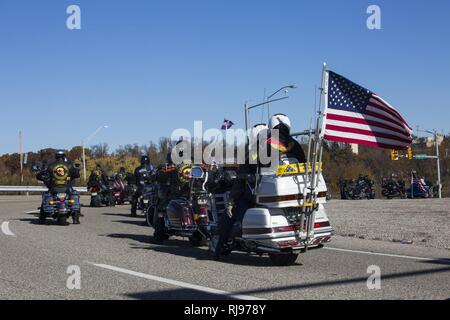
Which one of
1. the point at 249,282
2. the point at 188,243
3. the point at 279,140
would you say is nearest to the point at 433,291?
the point at 249,282

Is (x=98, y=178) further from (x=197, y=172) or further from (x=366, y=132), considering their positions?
(x=366, y=132)

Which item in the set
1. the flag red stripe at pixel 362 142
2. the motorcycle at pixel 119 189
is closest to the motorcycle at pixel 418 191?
the motorcycle at pixel 119 189

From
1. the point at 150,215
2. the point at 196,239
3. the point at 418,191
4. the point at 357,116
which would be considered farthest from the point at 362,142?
the point at 418,191

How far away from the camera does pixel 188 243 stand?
13.1 meters

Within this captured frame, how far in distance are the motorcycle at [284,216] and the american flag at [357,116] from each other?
796 millimetres

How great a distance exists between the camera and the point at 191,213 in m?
12.0

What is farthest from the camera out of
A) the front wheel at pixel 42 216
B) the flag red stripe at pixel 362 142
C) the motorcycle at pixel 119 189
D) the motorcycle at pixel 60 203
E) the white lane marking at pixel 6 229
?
the motorcycle at pixel 119 189

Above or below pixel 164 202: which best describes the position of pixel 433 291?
below

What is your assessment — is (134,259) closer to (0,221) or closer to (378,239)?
(378,239)

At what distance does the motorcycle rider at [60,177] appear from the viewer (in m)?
17.3

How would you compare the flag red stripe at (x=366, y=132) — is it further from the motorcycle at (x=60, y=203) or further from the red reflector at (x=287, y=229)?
the motorcycle at (x=60, y=203)
